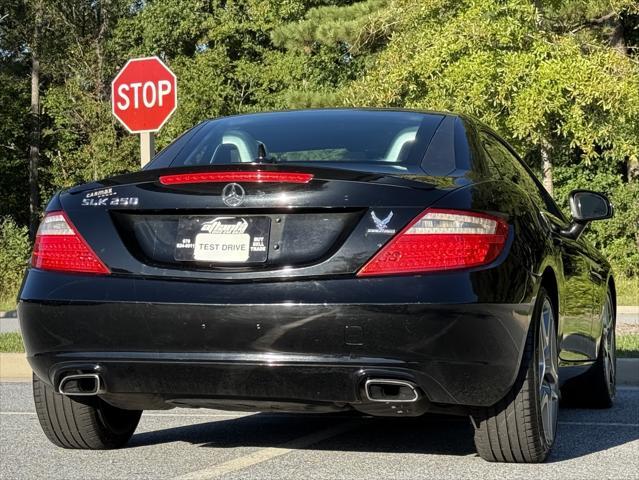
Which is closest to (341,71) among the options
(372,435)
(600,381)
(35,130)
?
(35,130)

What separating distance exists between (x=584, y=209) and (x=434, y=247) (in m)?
2.18

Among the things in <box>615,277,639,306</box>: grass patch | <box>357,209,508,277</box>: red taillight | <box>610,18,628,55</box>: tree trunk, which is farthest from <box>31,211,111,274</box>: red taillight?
<box>610,18,628,55</box>: tree trunk

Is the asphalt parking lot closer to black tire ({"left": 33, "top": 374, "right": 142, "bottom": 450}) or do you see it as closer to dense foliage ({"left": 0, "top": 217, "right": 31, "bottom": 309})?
black tire ({"left": 33, "top": 374, "right": 142, "bottom": 450})

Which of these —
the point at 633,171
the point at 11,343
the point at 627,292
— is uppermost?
the point at 11,343

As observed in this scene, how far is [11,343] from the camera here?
1119 centimetres

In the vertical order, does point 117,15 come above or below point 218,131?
below

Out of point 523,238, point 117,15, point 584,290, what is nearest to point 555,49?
point 584,290

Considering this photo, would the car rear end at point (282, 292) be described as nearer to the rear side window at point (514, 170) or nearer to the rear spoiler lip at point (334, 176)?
the rear spoiler lip at point (334, 176)

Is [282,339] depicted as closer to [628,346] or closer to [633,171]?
[628,346]

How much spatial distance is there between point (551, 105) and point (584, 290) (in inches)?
332

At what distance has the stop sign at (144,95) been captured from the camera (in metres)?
11.1

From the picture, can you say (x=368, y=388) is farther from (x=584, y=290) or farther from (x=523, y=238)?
(x=584, y=290)

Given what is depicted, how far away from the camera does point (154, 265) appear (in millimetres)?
4430

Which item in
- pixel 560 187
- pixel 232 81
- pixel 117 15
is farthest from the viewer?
pixel 117 15
